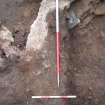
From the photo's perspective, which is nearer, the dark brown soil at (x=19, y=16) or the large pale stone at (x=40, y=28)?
the large pale stone at (x=40, y=28)

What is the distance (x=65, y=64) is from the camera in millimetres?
3771

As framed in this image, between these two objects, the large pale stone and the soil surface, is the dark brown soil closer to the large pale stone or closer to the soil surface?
the soil surface

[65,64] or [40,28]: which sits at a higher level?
[40,28]

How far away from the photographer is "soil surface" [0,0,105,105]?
3721 mm

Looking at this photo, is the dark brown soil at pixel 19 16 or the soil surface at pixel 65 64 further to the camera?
the dark brown soil at pixel 19 16

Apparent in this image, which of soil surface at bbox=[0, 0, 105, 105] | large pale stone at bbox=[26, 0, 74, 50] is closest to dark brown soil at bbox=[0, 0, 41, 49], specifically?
soil surface at bbox=[0, 0, 105, 105]

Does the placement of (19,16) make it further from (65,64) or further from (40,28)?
(65,64)

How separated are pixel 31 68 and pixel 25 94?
307 mm

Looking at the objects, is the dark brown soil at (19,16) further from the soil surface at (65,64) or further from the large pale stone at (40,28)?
the large pale stone at (40,28)

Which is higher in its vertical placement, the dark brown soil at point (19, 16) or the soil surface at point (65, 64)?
the dark brown soil at point (19, 16)

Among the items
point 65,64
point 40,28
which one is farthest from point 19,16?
point 65,64

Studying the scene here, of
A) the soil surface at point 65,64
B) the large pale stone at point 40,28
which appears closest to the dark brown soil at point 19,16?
the soil surface at point 65,64

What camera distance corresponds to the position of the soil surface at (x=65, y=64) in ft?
12.2

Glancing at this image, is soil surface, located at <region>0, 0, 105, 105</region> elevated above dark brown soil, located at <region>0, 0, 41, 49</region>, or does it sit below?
below
